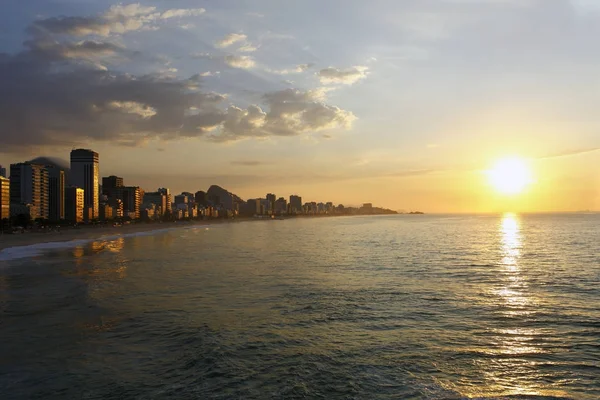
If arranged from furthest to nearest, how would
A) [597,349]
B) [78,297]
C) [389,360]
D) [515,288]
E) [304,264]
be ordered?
[304,264]
[515,288]
[78,297]
[597,349]
[389,360]

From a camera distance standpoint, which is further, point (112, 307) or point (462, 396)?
point (112, 307)

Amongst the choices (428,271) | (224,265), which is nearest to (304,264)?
(224,265)

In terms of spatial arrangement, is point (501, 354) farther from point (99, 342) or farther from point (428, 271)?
point (428, 271)

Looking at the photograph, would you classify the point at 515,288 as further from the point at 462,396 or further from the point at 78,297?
the point at 78,297

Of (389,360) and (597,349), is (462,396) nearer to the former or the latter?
(389,360)

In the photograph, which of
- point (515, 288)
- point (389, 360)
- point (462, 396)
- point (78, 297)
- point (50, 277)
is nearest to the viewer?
point (462, 396)

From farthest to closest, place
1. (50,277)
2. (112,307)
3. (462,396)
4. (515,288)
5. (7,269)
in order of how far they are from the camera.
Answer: (7,269) → (50,277) → (515,288) → (112,307) → (462,396)

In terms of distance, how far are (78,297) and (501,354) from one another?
27.3 m

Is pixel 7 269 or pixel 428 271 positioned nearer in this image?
pixel 428 271

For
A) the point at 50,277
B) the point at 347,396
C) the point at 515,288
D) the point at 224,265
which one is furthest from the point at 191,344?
the point at 224,265

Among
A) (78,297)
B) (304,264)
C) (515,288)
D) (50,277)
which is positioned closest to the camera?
(78,297)

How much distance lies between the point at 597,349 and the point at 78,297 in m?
31.0

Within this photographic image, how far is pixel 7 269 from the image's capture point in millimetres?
49250

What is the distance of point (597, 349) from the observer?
18812mm
